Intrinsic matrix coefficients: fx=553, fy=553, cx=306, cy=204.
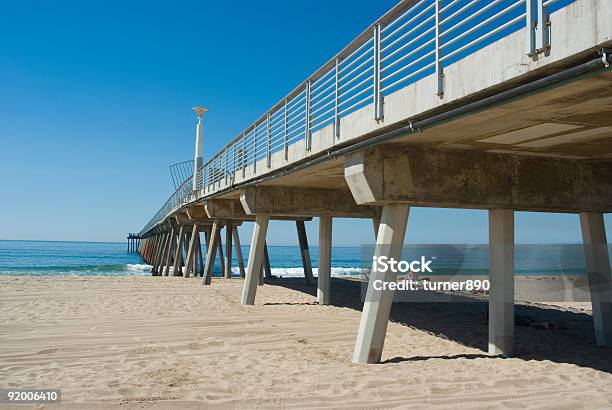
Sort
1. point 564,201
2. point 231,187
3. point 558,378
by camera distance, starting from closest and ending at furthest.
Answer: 1. point 558,378
2. point 564,201
3. point 231,187

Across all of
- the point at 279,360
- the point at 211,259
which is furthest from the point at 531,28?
the point at 211,259

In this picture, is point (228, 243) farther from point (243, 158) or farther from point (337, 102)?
point (337, 102)

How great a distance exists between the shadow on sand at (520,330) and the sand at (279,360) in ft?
0.12

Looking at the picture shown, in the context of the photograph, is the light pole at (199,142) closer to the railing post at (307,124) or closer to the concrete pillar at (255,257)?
the concrete pillar at (255,257)

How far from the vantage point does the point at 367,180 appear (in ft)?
24.0

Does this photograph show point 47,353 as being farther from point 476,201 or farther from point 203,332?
point 476,201

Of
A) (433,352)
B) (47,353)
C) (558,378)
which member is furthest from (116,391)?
(558,378)

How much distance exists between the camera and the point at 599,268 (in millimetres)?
8859

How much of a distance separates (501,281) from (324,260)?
7092mm

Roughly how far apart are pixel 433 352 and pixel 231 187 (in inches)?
338

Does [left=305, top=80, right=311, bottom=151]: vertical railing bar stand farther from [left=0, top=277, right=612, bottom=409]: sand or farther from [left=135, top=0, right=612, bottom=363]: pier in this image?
[left=0, top=277, right=612, bottom=409]: sand

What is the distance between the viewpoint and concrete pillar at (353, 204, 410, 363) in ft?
23.9

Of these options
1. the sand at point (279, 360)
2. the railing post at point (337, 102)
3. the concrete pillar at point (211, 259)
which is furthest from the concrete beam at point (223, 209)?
the railing post at point (337, 102)

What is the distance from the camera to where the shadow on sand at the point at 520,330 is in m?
7.87
